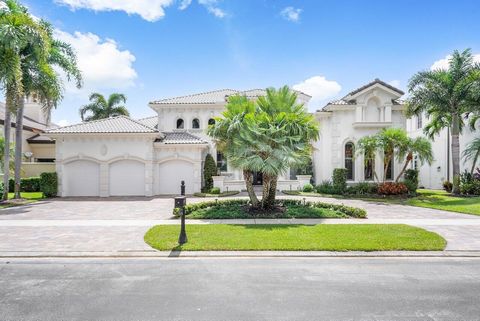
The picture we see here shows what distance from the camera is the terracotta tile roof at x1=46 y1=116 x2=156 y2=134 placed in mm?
20188

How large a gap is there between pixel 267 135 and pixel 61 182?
1664 centimetres

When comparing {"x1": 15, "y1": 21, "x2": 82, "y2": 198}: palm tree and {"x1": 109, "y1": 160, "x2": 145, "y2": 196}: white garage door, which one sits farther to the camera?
{"x1": 109, "y1": 160, "x2": 145, "y2": 196}: white garage door

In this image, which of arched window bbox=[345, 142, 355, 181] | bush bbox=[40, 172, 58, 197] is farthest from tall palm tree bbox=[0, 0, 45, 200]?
arched window bbox=[345, 142, 355, 181]

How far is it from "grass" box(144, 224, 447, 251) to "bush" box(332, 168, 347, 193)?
10686mm

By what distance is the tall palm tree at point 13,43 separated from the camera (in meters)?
14.8

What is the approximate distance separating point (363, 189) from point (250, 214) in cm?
1219

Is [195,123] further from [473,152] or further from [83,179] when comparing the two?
[473,152]

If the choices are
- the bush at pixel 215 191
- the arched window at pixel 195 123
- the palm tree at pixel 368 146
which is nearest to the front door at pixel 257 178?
the bush at pixel 215 191

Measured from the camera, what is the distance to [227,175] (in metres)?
25.3

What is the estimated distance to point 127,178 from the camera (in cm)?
2077

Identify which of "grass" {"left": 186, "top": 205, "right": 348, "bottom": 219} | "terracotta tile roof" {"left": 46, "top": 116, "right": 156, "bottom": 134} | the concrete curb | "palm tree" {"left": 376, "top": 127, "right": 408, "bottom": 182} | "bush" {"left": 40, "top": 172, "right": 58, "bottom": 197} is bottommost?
the concrete curb

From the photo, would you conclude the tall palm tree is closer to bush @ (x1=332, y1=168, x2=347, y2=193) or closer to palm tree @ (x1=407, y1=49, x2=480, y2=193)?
bush @ (x1=332, y1=168, x2=347, y2=193)

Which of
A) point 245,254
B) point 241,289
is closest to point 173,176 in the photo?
point 245,254

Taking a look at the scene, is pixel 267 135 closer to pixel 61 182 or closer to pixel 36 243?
pixel 36 243
